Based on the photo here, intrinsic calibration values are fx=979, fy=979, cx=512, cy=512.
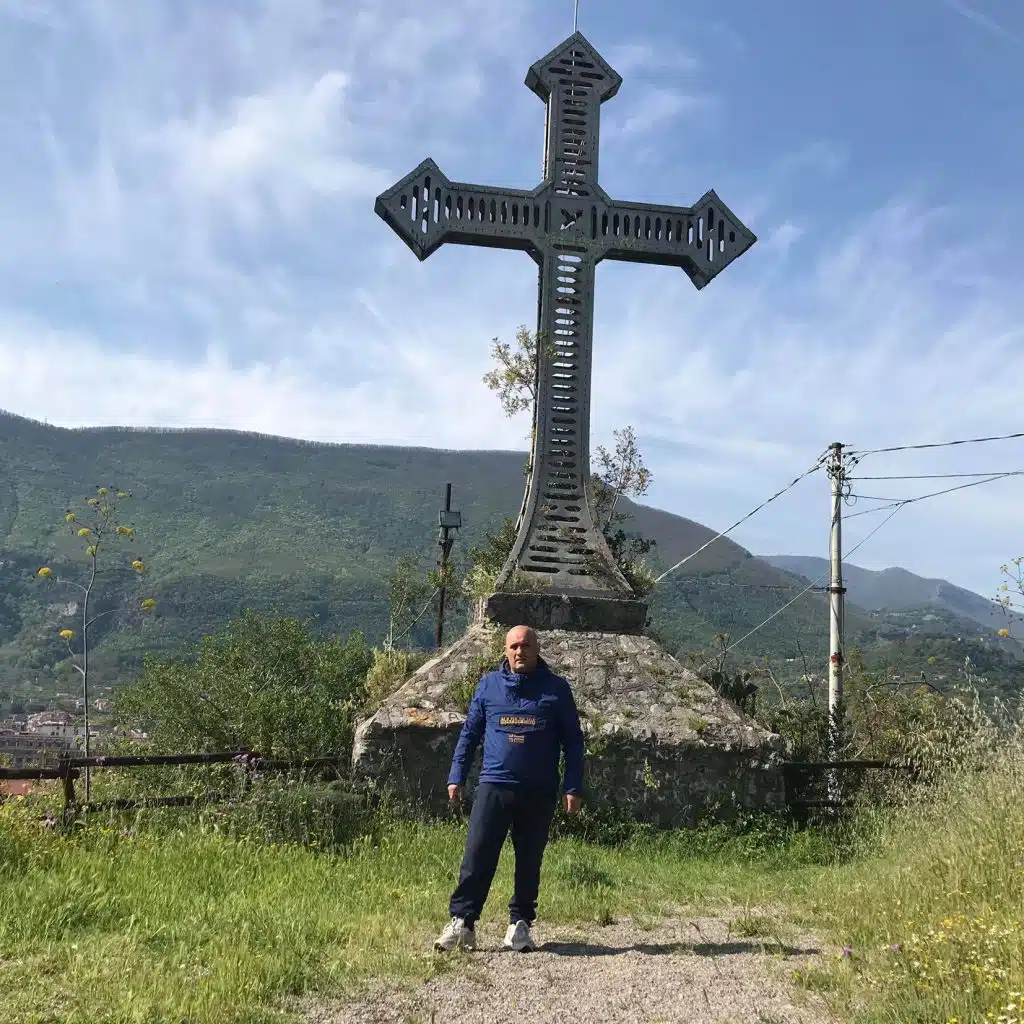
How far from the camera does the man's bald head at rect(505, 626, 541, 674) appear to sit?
5645 millimetres

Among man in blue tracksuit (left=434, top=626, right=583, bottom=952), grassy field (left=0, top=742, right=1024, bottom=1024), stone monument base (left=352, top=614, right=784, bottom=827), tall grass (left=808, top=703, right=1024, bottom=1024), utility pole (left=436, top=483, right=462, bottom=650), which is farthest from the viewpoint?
utility pole (left=436, top=483, right=462, bottom=650)

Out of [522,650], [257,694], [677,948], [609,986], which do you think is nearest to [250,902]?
[522,650]

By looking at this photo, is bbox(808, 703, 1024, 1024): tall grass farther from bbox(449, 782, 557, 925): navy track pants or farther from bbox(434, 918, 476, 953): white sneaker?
bbox(434, 918, 476, 953): white sneaker

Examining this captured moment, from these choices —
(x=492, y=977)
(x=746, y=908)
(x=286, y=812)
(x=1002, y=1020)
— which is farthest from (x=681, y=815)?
(x=1002, y=1020)

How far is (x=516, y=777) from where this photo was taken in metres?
5.46

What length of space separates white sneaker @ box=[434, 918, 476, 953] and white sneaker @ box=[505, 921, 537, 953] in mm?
194

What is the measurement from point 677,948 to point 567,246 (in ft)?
26.5

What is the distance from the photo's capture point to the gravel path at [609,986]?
419cm

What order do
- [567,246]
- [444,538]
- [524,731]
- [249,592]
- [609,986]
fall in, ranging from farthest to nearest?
1. [249,592]
2. [444,538]
3. [567,246]
4. [524,731]
5. [609,986]

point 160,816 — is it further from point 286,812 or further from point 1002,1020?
point 1002,1020

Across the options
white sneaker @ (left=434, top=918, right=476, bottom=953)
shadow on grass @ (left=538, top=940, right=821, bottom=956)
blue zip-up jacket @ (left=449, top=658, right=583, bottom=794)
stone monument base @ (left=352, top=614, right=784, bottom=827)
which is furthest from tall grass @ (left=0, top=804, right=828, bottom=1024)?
blue zip-up jacket @ (left=449, top=658, right=583, bottom=794)

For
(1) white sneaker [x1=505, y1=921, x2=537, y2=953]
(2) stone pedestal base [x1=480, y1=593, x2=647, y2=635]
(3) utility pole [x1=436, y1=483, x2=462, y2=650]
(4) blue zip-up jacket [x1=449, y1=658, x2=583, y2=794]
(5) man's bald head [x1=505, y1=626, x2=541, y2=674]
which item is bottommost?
(1) white sneaker [x1=505, y1=921, x2=537, y2=953]

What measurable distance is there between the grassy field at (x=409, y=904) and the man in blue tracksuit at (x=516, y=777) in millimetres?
440

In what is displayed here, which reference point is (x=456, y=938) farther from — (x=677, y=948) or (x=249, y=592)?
(x=249, y=592)
